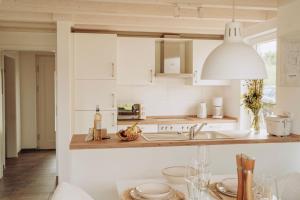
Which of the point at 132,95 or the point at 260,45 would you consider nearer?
the point at 260,45

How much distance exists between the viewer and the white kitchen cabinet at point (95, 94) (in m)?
4.34

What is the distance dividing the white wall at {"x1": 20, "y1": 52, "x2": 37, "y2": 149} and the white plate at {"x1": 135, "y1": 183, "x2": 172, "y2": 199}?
17.4ft

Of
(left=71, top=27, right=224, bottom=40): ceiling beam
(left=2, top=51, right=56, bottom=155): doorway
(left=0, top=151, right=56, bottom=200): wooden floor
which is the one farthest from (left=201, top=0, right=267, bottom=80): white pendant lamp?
(left=2, top=51, right=56, bottom=155): doorway

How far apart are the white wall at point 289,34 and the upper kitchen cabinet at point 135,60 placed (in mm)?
2020

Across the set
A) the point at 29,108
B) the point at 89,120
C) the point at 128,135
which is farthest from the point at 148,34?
the point at 29,108

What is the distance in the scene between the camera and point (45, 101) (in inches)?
266

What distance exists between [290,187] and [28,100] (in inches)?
231

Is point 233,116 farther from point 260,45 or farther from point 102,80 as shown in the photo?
point 102,80

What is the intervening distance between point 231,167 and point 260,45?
2.19m

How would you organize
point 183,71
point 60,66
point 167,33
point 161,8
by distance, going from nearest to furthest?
point 161,8, point 60,66, point 167,33, point 183,71

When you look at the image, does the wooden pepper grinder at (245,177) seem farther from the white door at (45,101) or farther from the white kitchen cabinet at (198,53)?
the white door at (45,101)

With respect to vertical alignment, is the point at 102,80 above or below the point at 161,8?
below

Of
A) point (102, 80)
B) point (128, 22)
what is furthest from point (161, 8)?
point (102, 80)

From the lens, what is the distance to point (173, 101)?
17.0 ft
